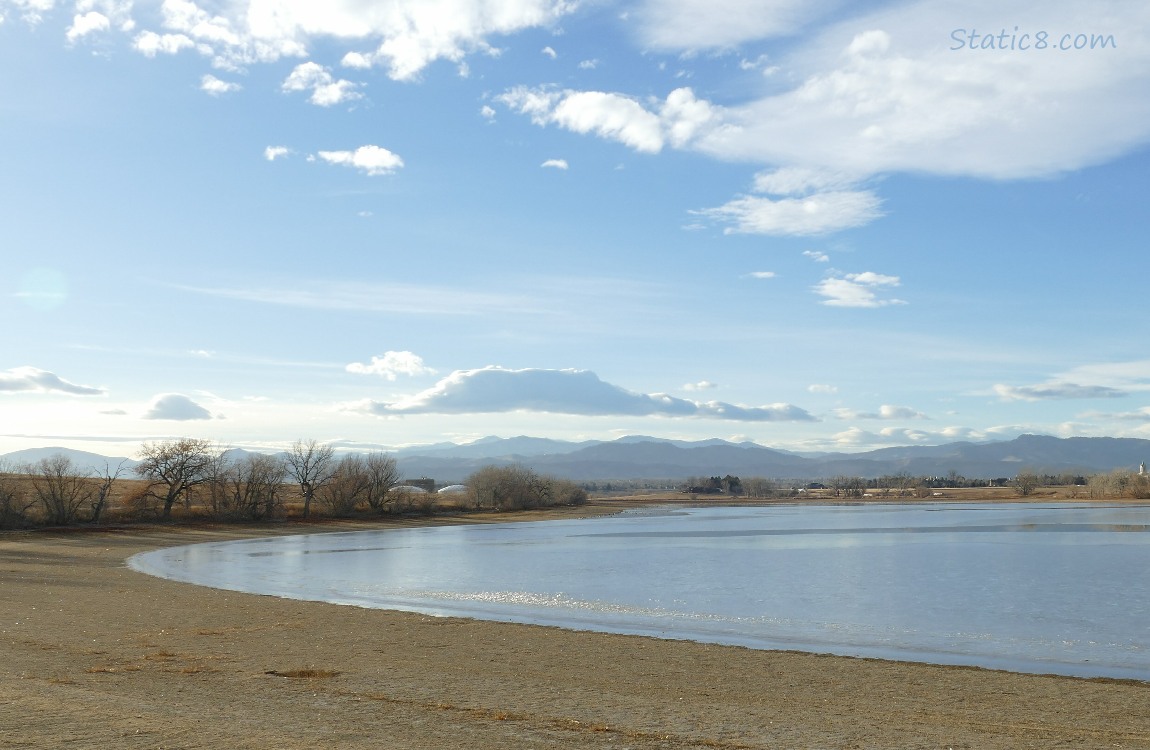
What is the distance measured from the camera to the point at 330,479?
9394 centimetres

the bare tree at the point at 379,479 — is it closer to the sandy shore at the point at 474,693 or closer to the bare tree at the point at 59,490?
the bare tree at the point at 59,490

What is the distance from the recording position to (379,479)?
313 feet

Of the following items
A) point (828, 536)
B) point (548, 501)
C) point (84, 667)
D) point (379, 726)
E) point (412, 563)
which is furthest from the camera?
point (548, 501)

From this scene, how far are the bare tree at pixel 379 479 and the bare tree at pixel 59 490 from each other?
27.6 meters

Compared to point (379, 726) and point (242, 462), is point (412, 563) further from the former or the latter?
point (242, 462)

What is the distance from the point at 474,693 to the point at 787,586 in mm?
19060

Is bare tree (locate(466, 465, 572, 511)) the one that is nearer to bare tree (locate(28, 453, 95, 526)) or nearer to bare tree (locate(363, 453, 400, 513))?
bare tree (locate(363, 453, 400, 513))

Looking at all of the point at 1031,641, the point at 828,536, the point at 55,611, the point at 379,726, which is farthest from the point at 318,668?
the point at 828,536

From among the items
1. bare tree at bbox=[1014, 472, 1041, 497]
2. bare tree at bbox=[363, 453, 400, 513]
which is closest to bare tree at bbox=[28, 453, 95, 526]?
bare tree at bbox=[363, 453, 400, 513]

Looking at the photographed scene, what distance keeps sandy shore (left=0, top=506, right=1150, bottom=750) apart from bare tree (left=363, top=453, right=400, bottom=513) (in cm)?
7230

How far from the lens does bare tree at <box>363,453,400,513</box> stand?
93875 mm

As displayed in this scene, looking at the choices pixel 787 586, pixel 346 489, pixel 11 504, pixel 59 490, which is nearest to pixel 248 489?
pixel 346 489

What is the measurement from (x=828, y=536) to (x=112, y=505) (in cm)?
5782

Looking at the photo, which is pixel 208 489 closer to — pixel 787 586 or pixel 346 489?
A: pixel 346 489
